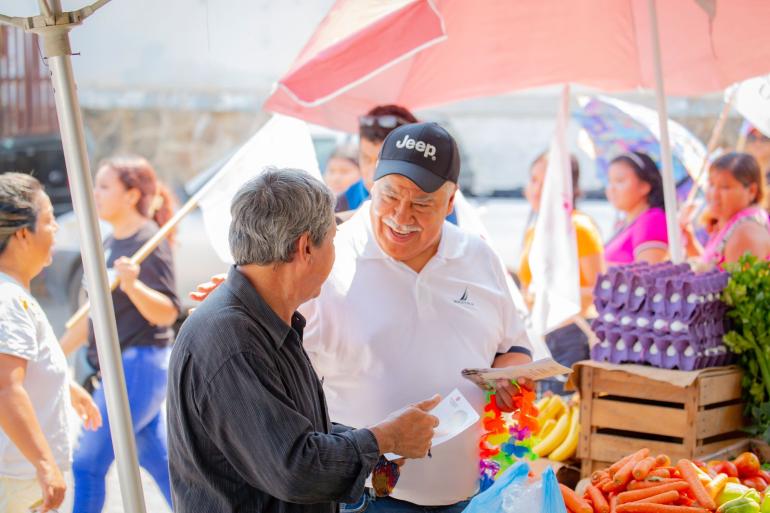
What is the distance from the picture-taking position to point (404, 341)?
2.56 meters

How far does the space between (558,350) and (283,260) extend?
11.5 ft

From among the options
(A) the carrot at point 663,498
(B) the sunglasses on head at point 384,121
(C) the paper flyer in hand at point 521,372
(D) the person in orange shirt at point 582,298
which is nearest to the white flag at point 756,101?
(D) the person in orange shirt at point 582,298

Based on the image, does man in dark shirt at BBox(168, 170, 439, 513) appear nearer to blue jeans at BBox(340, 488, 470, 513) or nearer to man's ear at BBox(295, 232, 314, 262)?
man's ear at BBox(295, 232, 314, 262)

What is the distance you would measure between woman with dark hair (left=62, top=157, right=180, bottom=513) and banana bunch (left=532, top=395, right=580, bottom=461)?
1788mm

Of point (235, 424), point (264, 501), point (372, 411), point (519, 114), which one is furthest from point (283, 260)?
point (519, 114)

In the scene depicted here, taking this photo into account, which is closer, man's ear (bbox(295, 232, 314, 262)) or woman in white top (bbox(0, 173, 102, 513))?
man's ear (bbox(295, 232, 314, 262))

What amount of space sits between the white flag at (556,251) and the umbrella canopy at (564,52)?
281mm

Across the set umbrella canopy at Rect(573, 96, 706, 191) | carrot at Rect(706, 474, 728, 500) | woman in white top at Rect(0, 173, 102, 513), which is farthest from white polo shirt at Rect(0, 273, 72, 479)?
umbrella canopy at Rect(573, 96, 706, 191)

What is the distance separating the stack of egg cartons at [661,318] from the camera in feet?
11.7

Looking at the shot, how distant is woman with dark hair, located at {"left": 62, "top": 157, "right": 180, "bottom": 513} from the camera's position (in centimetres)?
416

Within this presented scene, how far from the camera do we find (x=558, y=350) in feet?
16.9

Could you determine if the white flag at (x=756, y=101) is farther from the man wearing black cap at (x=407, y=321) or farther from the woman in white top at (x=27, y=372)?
the woman in white top at (x=27, y=372)

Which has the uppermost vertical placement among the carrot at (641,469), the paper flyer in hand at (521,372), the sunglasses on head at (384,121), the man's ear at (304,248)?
the sunglasses on head at (384,121)

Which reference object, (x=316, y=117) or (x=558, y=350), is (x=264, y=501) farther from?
(x=558, y=350)
